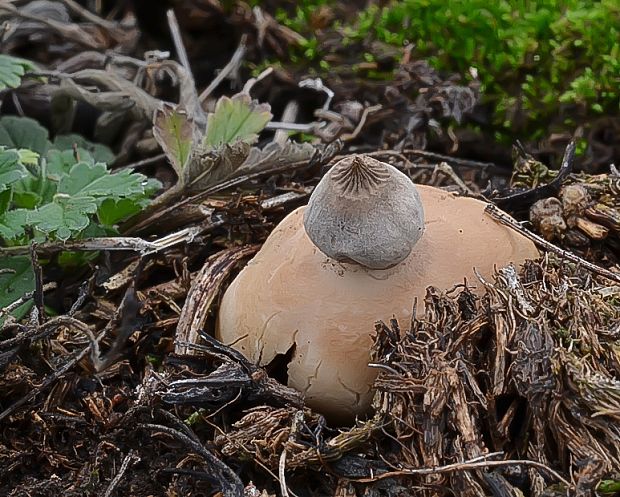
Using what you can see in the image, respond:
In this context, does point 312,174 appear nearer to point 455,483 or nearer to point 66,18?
point 455,483

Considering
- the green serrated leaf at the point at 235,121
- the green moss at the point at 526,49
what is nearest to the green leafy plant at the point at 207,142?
the green serrated leaf at the point at 235,121

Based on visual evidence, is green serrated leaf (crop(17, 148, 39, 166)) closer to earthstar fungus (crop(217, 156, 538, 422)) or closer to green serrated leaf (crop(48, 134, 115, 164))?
green serrated leaf (crop(48, 134, 115, 164))

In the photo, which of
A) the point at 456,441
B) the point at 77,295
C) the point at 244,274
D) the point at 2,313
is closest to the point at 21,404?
the point at 2,313

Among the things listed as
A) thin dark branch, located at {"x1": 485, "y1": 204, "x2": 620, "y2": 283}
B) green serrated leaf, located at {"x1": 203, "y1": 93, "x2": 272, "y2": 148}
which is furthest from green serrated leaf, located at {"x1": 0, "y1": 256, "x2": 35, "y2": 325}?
thin dark branch, located at {"x1": 485, "y1": 204, "x2": 620, "y2": 283}

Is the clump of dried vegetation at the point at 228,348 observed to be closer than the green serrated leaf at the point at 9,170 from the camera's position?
Yes

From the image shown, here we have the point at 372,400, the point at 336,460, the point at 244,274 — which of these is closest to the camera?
the point at 336,460

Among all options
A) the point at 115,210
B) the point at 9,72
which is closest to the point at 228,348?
the point at 115,210

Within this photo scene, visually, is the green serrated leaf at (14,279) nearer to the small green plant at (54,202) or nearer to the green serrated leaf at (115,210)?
the small green plant at (54,202)
